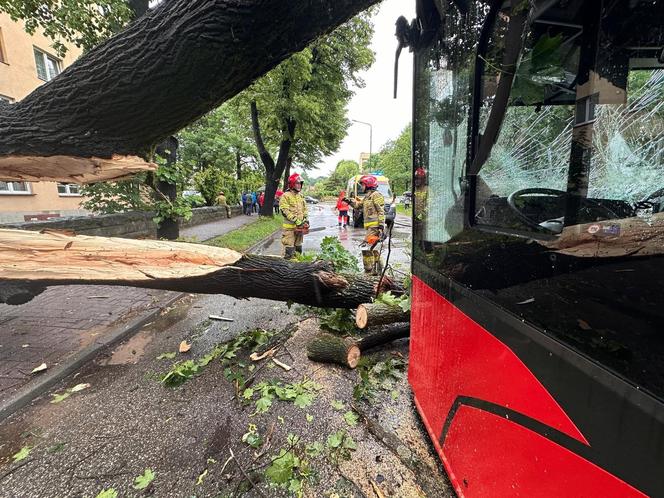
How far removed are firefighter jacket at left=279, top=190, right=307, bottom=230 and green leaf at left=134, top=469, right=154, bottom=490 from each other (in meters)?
4.98

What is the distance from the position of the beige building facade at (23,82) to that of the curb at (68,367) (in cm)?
1099

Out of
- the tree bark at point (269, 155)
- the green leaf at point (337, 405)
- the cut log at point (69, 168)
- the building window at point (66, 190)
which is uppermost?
the tree bark at point (269, 155)

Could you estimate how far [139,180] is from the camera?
620 cm

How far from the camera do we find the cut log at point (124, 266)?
273cm

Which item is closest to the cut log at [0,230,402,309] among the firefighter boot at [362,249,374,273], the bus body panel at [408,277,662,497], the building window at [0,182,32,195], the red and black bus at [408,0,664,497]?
the bus body panel at [408,277,662,497]

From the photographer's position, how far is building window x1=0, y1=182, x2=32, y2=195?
1230 centimetres

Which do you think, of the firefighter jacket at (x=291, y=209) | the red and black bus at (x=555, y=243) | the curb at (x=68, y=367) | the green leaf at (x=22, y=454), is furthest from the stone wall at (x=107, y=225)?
the red and black bus at (x=555, y=243)

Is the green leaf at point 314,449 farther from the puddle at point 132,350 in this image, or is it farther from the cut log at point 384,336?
the puddle at point 132,350

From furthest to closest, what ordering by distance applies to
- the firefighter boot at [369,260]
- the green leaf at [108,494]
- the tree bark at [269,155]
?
the tree bark at [269,155]
the firefighter boot at [369,260]
the green leaf at [108,494]

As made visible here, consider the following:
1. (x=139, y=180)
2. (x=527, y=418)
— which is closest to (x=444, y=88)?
(x=527, y=418)

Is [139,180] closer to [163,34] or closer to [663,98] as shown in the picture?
[163,34]

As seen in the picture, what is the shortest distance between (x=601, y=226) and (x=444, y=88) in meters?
1.07

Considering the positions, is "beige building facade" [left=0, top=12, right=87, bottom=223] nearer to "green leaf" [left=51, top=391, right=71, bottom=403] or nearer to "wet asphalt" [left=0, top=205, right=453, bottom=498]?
"green leaf" [left=51, top=391, right=71, bottom=403]

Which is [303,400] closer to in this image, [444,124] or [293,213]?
[444,124]
